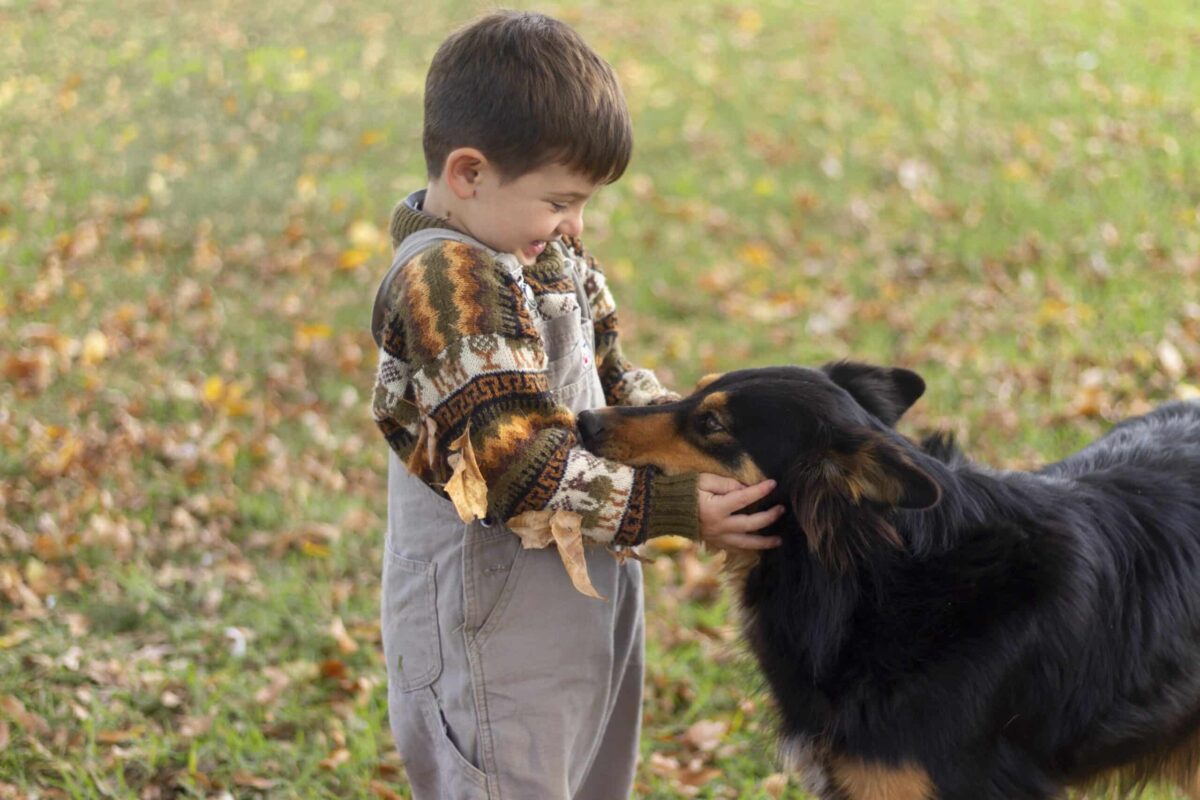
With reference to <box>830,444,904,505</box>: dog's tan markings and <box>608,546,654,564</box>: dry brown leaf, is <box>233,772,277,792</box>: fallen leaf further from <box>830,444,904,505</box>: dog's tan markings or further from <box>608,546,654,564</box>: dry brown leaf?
<box>830,444,904,505</box>: dog's tan markings

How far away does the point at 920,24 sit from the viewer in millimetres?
Result: 12602

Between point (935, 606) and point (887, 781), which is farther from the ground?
point (935, 606)

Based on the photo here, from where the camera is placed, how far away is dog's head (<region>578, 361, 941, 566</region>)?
2.51 meters

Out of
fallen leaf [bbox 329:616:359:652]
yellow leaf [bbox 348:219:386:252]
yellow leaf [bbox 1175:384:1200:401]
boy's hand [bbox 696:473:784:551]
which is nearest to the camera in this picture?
boy's hand [bbox 696:473:784:551]

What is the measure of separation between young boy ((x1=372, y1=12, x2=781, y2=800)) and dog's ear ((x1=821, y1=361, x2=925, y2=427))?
→ 0.58m

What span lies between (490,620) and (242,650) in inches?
88.3

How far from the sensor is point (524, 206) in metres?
2.44

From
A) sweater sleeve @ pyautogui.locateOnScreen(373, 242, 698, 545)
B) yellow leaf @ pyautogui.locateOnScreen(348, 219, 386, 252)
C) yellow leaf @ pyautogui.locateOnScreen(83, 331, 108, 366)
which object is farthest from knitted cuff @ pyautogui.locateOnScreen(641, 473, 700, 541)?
yellow leaf @ pyautogui.locateOnScreen(348, 219, 386, 252)

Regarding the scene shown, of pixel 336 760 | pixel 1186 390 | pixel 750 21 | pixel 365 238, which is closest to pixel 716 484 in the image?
pixel 336 760

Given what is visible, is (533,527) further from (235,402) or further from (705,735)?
(235,402)

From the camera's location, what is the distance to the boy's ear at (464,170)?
2400 mm

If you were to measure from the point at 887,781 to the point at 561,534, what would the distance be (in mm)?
1005

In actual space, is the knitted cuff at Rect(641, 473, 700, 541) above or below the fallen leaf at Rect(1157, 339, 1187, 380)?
above

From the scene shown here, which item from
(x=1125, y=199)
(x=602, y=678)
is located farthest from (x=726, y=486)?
(x=1125, y=199)
